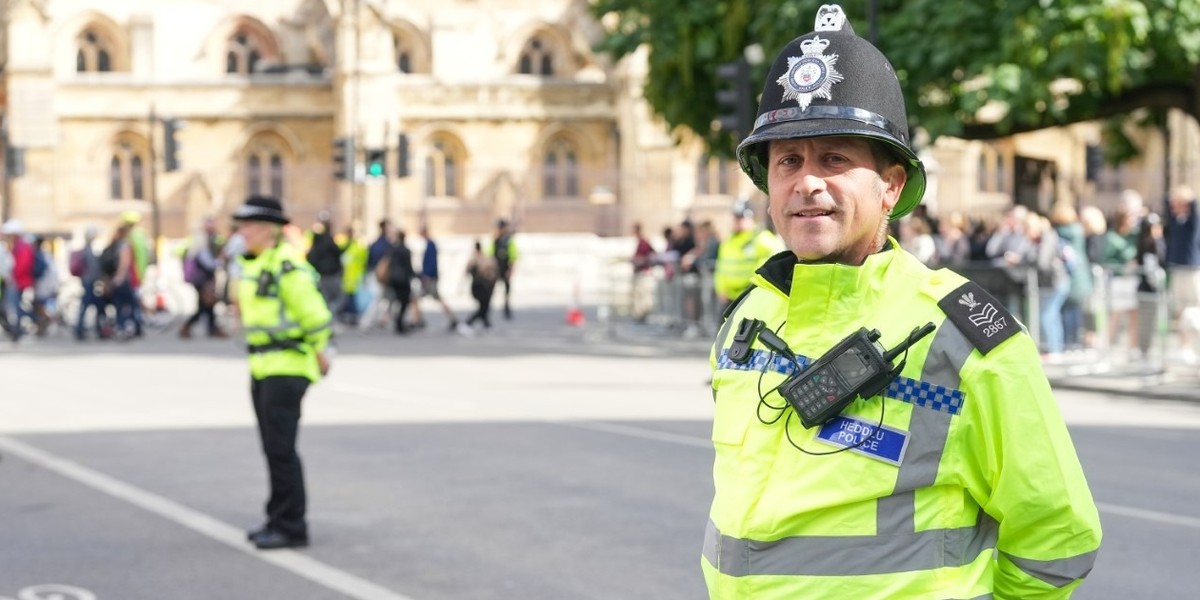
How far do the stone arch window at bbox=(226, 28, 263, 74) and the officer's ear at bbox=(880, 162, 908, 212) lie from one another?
69963 mm

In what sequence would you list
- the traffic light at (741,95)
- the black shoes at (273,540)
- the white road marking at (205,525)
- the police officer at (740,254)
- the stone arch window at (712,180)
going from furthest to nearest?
the stone arch window at (712,180) < the traffic light at (741,95) < the police officer at (740,254) < the black shoes at (273,540) < the white road marking at (205,525)

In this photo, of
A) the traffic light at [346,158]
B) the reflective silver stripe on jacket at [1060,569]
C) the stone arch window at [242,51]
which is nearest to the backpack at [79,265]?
the traffic light at [346,158]

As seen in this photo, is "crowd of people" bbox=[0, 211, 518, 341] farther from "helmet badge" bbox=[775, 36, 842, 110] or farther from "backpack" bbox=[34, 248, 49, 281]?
"helmet badge" bbox=[775, 36, 842, 110]

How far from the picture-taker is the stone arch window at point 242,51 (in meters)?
71.2

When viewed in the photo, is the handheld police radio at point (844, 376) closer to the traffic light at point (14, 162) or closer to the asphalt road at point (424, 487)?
→ the asphalt road at point (424, 487)

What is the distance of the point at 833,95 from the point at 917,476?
63 cm

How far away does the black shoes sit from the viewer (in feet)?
29.7

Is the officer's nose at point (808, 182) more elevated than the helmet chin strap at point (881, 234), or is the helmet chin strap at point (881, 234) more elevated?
the officer's nose at point (808, 182)

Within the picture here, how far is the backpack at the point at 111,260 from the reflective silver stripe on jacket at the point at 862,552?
966 inches

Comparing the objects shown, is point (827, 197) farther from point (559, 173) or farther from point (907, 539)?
point (559, 173)

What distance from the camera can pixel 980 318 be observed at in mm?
2910

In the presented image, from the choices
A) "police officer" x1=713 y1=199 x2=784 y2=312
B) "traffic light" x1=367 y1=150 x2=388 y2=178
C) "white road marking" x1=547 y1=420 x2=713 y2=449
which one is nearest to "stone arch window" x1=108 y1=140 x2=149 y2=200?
"traffic light" x1=367 y1=150 x2=388 y2=178

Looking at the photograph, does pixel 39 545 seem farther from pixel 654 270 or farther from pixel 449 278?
pixel 449 278

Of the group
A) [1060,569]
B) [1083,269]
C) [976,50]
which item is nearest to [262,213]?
[1060,569]
